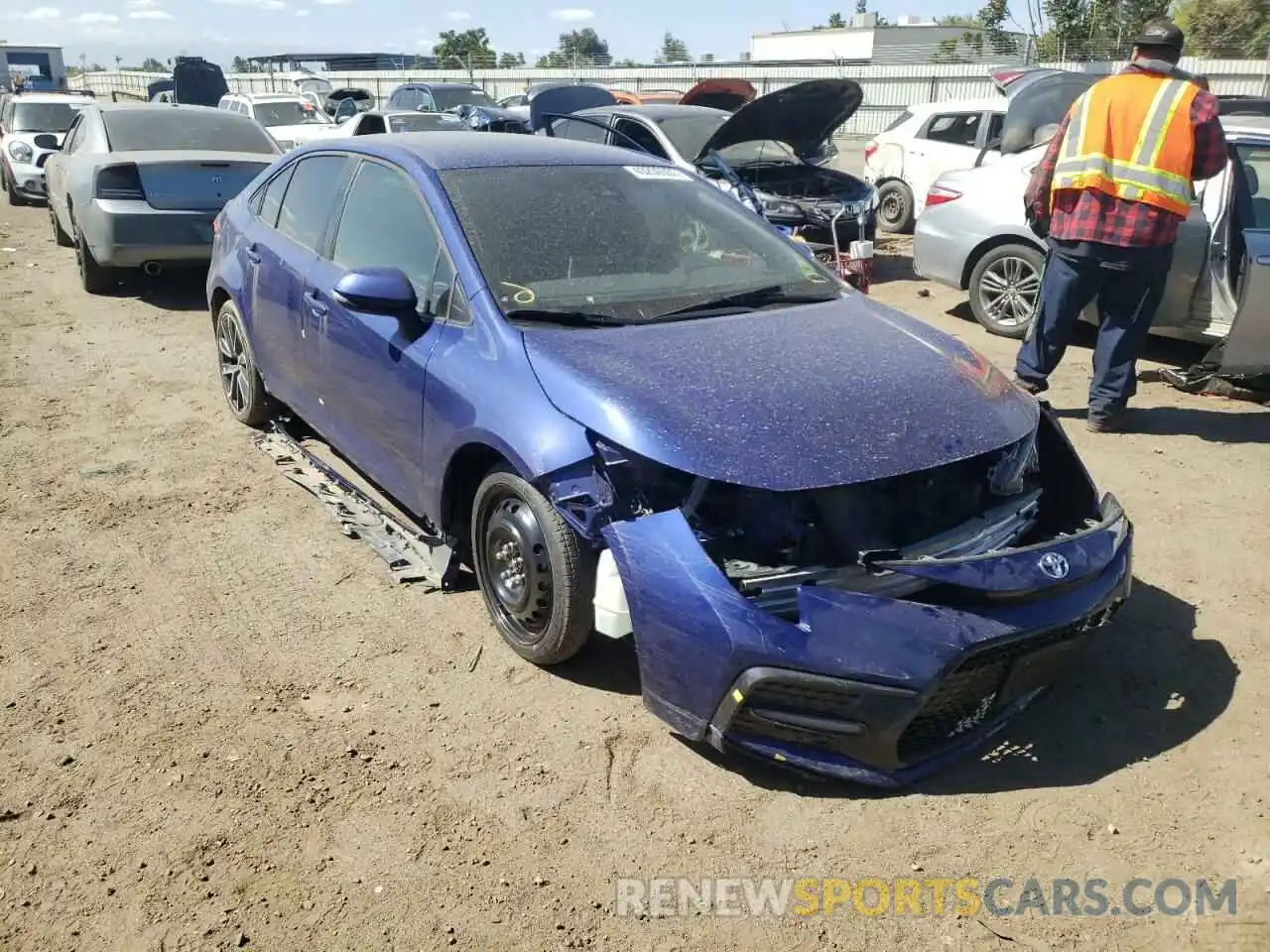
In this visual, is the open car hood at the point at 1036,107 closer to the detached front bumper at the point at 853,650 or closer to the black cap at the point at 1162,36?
the black cap at the point at 1162,36

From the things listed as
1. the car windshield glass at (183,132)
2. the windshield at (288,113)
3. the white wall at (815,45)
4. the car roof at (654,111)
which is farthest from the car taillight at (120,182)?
the white wall at (815,45)

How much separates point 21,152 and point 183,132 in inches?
289

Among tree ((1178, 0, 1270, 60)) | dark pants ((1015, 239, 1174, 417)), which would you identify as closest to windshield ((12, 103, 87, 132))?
dark pants ((1015, 239, 1174, 417))

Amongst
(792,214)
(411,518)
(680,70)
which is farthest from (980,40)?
(411,518)

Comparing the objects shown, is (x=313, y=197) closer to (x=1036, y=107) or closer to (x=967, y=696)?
(x=967, y=696)

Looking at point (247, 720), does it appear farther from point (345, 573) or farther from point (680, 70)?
point (680, 70)

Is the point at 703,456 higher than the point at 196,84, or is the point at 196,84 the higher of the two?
the point at 196,84

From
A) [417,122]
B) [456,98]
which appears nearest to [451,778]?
[417,122]

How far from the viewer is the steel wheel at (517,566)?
321 centimetres

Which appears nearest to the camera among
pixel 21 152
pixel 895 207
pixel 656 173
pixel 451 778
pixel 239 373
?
pixel 451 778

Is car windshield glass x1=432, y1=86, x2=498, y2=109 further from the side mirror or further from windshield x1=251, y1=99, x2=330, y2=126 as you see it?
the side mirror

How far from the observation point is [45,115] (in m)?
15.2

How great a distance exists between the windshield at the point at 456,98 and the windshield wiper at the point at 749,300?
54.3 feet

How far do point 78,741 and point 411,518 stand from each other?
173cm
